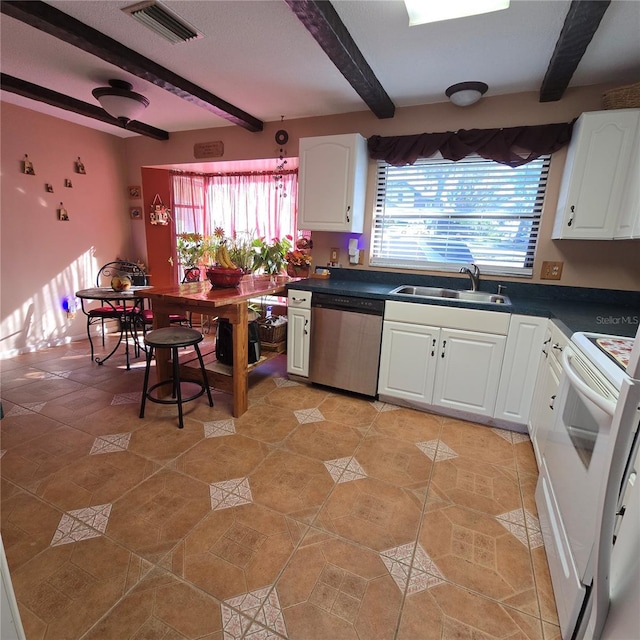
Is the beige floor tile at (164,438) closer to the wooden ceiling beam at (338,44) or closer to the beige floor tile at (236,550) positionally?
the beige floor tile at (236,550)

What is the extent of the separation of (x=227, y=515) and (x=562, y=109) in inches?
130

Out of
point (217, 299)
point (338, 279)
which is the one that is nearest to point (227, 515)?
point (217, 299)

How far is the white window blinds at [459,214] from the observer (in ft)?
8.63

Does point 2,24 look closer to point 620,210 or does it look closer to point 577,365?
point 577,365

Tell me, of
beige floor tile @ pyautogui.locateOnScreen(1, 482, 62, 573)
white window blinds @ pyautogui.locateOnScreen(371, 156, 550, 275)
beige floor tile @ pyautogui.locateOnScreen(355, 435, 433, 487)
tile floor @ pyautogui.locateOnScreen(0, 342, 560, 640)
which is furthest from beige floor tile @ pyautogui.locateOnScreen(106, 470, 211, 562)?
white window blinds @ pyautogui.locateOnScreen(371, 156, 550, 275)

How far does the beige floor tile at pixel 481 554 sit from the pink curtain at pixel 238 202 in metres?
3.39

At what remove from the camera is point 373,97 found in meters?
2.49

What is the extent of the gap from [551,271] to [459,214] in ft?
2.67

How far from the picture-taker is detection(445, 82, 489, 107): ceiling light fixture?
2.37 m

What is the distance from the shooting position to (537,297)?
2609 millimetres

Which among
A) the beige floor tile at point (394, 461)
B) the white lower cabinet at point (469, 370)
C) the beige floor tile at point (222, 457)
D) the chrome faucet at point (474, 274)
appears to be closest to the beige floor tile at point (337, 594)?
the beige floor tile at point (394, 461)

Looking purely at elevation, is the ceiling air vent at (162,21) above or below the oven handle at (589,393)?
above

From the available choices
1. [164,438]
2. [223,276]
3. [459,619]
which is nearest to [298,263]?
[223,276]

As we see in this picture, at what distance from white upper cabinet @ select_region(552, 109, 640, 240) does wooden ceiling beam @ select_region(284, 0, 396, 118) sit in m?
1.35
